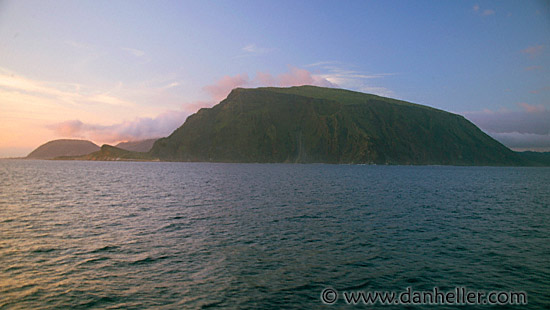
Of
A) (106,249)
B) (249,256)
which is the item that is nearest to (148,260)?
(106,249)

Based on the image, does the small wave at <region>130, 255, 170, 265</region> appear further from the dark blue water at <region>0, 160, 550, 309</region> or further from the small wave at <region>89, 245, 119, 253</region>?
the small wave at <region>89, 245, 119, 253</region>

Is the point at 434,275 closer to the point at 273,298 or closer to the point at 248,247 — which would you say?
the point at 273,298

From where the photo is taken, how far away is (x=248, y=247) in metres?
21.4

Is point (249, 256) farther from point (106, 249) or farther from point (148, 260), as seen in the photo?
point (106, 249)

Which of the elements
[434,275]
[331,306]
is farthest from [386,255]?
[331,306]

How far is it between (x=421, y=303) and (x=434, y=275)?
148 inches

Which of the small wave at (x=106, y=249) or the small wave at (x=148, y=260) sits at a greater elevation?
the small wave at (x=106, y=249)

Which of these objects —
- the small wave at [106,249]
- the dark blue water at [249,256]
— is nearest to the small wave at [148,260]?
the dark blue water at [249,256]

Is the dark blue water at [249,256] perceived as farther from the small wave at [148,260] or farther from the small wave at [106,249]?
the small wave at [148,260]

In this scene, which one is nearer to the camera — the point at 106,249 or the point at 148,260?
the point at 148,260

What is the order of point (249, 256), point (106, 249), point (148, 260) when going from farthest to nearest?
point (106, 249) < point (249, 256) < point (148, 260)

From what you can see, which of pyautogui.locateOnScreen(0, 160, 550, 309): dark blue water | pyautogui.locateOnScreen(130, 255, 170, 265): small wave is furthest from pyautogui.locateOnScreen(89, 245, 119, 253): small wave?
pyautogui.locateOnScreen(130, 255, 170, 265): small wave

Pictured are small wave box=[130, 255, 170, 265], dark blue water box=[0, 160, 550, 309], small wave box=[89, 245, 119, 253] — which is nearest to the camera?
Answer: dark blue water box=[0, 160, 550, 309]

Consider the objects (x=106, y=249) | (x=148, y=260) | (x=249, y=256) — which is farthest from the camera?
(x=106, y=249)
